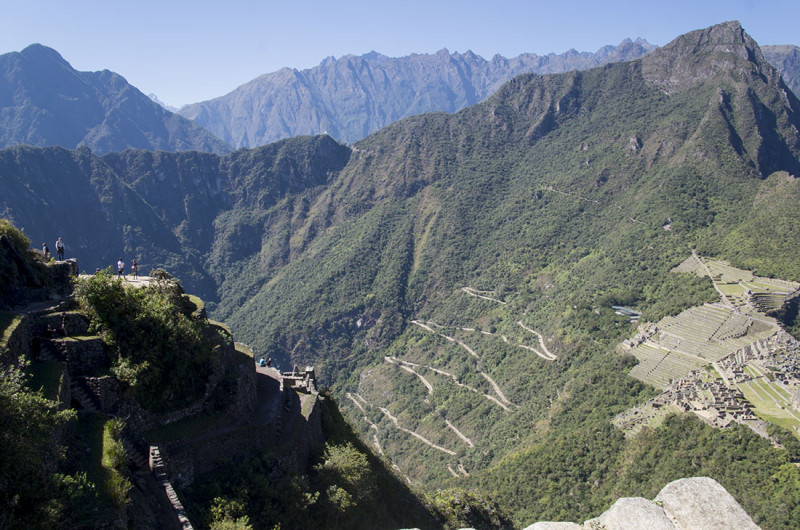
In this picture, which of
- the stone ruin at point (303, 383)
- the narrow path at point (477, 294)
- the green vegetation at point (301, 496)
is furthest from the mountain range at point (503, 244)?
the stone ruin at point (303, 383)

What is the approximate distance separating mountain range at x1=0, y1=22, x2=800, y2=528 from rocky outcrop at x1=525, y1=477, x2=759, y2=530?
3524 centimetres

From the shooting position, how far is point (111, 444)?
12.6 m

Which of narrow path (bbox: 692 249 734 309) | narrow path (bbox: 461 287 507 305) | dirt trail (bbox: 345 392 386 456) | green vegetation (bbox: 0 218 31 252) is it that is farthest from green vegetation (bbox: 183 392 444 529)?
narrow path (bbox: 461 287 507 305)

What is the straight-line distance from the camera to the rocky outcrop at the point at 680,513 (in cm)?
523

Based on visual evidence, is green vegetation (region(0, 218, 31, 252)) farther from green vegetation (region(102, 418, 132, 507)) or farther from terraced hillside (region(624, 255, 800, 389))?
terraced hillside (region(624, 255, 800, 389))

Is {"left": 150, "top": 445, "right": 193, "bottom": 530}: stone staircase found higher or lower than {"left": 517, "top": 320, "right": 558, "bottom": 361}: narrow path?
higher

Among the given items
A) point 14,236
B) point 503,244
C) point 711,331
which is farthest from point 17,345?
point 503,244

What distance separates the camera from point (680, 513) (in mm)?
5414

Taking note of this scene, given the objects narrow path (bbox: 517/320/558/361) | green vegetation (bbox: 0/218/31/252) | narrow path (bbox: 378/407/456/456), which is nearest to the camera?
green vegetation (bbox: 0/218/31/252)

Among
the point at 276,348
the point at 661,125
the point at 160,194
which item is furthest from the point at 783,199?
the point at 160,194

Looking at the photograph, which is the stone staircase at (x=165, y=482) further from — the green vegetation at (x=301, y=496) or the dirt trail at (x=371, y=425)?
the dirt trail at (x=371, y=425)

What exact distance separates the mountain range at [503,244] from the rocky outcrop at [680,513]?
35.2 metres

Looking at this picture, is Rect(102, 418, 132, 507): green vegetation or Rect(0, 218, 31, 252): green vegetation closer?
Rect(102, 418, 132, 507): green vegetation

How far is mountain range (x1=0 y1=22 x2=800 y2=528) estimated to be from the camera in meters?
49.3
